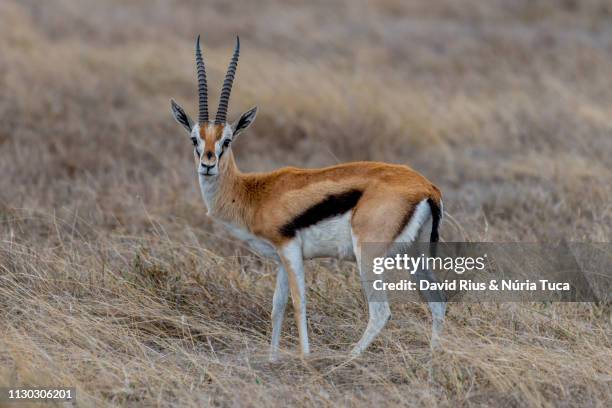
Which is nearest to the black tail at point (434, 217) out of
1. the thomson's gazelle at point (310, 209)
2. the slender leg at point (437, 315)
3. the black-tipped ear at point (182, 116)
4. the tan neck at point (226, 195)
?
the thomson's gazelle at point (310, 209)

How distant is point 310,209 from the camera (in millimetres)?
5926

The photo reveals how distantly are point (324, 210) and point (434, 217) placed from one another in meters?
0.68

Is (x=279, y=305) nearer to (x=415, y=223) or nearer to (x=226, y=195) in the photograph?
(x=226, y=195)

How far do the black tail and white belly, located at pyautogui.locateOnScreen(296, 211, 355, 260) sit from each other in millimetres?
500

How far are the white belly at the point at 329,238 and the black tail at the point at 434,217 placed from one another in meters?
0.50

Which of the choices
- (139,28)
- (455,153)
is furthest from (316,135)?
(139,28)

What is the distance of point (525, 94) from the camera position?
15.0 m

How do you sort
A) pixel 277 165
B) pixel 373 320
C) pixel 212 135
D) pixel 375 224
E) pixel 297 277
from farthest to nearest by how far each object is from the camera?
pixel 277 165 < pixel 212 135 < pixel 297 277 < pixel 373 320 < pixel 375 224

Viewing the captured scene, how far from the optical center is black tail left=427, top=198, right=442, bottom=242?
5.78 m

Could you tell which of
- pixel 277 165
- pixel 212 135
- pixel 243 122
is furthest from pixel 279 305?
pixel 277 165

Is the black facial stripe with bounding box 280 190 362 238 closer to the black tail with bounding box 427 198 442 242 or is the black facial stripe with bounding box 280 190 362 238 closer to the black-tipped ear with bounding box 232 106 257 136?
the black tail with bounding box 427 198 442 242

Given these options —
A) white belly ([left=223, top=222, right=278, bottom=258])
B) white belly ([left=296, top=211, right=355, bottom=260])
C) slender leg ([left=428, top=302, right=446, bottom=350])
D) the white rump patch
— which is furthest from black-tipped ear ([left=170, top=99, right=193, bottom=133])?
slender leg ([left=428, top=302, right=446, bottom=350])

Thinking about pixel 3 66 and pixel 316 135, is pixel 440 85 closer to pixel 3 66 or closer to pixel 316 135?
pixel 316 135

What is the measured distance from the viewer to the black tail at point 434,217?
228 inches
